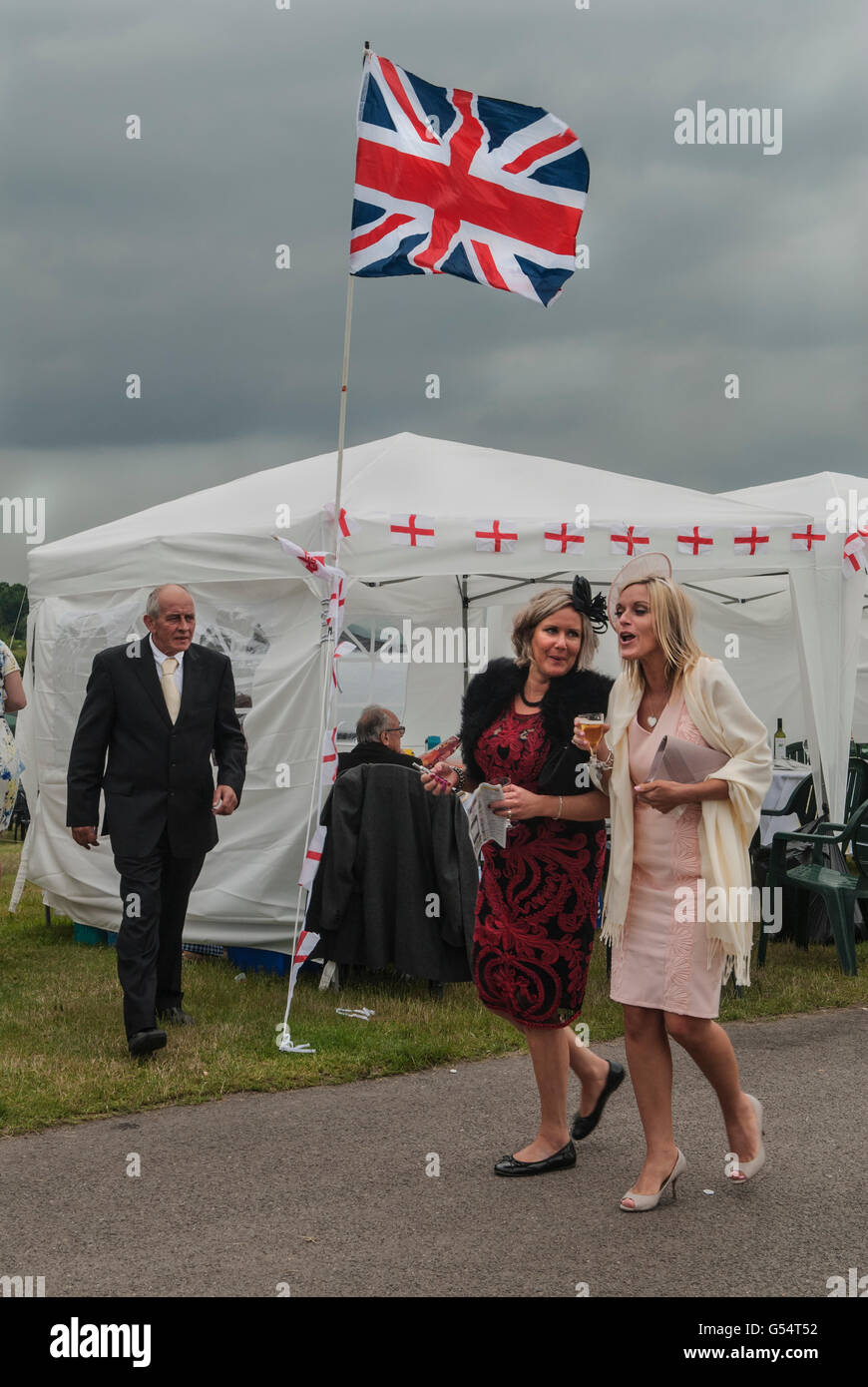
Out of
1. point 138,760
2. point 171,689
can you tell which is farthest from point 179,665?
point 138,760

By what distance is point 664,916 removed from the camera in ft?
12.5

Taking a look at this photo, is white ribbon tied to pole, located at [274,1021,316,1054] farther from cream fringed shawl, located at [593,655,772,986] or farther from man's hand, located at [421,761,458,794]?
cream fringed shawl, located at [593,655,772,986]

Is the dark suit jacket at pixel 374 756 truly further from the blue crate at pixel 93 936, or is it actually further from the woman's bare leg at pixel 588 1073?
the woman's bare leg at pixel 588 1073

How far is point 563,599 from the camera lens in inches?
161

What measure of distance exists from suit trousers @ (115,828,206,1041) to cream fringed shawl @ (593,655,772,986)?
2424mm

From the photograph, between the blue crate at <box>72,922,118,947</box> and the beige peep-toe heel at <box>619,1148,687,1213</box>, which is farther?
the blue crate at <box>72,922,118,947</box>

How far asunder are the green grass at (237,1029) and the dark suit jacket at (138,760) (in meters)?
0.91

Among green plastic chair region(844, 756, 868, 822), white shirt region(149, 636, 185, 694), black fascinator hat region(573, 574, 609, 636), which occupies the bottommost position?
green plastic chair region(844, 756, 868, 822)

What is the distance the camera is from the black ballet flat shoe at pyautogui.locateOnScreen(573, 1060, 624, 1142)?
4480 millimetres

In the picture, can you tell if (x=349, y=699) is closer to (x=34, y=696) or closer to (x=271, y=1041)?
(x=34, y=696)

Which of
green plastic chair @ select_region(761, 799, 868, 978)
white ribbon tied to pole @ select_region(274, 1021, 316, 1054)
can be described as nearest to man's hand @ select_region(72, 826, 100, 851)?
white ribbon tied to pole @ select_region(274, 1021, 316, 1054)

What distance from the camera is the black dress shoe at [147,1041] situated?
5.47 m

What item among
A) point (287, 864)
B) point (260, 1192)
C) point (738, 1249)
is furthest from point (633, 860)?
point (287, 864)

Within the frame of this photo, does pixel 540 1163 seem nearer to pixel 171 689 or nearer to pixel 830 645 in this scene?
pixel 171 689
